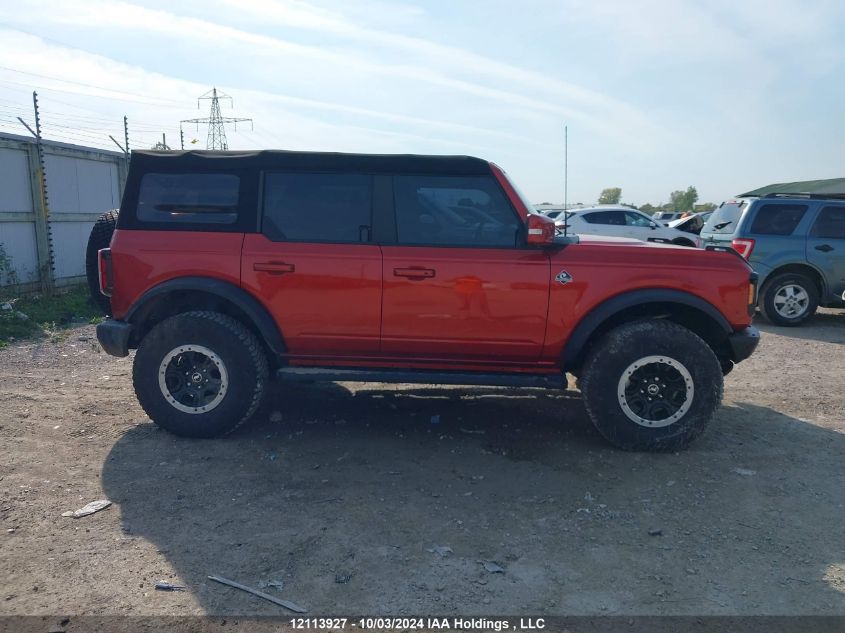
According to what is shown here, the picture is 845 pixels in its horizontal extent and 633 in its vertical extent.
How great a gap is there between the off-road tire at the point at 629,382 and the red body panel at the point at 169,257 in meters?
2.68

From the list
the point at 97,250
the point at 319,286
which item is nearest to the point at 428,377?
the point at 319,286

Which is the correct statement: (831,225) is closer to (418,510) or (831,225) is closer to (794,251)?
(794,251)

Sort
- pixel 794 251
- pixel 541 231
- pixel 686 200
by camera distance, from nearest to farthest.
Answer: pixel 541 231 → pixel 794 251 → pixel 686 200

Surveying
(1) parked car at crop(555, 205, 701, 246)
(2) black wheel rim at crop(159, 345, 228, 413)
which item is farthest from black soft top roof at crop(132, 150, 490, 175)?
(1) parked car at crop(555, 205, 701, 246)

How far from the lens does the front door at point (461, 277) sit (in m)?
4.69

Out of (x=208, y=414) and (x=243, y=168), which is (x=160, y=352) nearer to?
(x=208, y=414)

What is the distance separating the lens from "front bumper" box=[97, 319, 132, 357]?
4848 mm

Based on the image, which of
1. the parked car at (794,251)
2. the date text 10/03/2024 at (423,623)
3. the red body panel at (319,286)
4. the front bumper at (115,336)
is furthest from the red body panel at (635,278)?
the parked car at (794,251)

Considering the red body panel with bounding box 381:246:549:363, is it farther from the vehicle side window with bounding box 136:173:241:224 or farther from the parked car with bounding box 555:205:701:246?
the parked car with bounding box 555:205:701:246

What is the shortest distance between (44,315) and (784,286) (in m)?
10.5

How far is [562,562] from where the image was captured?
3367 millimetres

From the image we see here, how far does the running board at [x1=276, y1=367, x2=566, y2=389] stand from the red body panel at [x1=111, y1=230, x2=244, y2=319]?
84 centimetres

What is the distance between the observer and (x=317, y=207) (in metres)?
4.89

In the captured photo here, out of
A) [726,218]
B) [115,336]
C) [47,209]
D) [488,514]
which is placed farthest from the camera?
[47,209]
